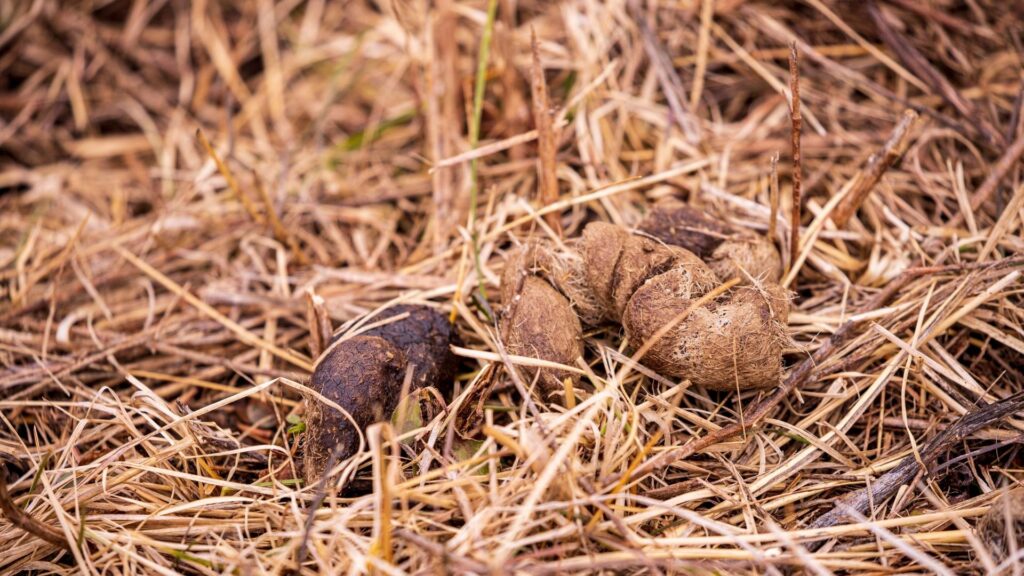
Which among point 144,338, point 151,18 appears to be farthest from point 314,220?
point 151,18

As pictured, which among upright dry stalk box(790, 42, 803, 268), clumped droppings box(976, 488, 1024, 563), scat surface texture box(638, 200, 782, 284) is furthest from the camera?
scat surface texture box(638, 200, 782, 284)

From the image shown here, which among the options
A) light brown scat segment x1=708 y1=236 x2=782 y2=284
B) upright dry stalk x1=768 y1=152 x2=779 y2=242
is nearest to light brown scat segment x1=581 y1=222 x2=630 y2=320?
light brown scat segment x1=708 y1=236 x2=782 y2=284

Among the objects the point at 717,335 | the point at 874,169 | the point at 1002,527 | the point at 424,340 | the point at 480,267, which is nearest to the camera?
the point at 1002,527

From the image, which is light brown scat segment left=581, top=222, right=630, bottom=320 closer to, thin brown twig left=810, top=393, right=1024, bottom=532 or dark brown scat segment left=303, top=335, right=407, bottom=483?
dark brown scat segment left=303, top=335, right=407, bottom=483

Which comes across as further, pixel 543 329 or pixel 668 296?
pixel 543 329

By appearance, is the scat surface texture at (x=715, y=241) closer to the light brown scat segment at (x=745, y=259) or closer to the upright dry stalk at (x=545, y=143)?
the light brown scat segment at (x=745, y=259)

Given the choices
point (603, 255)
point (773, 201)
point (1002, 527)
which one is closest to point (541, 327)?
point (603, 255)

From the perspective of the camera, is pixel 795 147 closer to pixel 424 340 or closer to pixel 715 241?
pixel 715 241

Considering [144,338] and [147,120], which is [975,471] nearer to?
[144,338]
